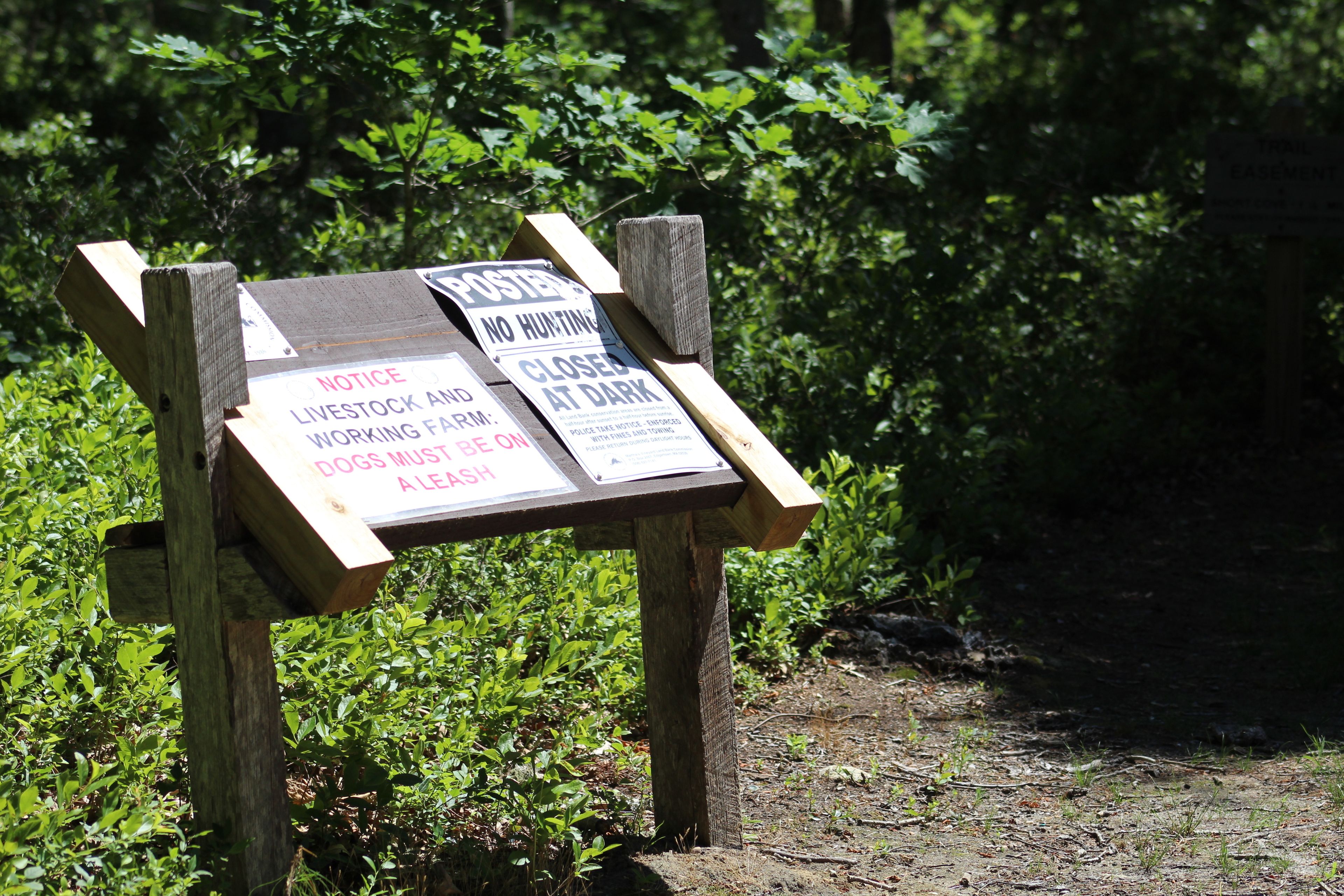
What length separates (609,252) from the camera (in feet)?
20.2

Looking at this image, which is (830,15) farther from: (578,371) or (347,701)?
(347,701)

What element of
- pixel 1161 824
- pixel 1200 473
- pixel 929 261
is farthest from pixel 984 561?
pixel 1161 824

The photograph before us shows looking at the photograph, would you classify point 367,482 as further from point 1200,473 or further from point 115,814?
point 1200,473

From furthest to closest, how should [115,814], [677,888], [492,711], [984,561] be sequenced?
[984,561]
[492,711]
[677,888]
[115,814]

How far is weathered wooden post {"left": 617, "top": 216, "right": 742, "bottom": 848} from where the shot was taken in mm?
3090

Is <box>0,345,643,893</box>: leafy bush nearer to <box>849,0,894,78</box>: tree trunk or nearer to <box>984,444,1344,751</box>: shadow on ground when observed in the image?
<box>984,444,1344,751</box>: shadow on ground

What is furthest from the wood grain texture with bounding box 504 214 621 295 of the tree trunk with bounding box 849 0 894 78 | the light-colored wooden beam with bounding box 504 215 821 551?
the tree trunk with bounding box 849 0 894 78

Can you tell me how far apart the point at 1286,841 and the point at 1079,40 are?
41.1 ft

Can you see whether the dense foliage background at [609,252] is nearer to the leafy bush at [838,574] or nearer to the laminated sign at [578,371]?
the leafy bush at [838,574]

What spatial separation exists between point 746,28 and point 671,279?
273 inches

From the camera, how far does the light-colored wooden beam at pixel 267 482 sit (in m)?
2.17

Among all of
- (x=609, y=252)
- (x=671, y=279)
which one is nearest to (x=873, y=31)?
(x=609, y=252)

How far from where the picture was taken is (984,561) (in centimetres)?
615

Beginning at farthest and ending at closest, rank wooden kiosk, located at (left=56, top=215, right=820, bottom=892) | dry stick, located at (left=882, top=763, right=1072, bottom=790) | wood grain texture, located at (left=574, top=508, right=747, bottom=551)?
dry stick, located at (left=882, top=763, right=1072, bottom=790) → wood grain texture, located at (left=574, top=508, right=747, bottom=551) → wooden kiosk, located at (left=56, top=215, right=820, bottom=892)
